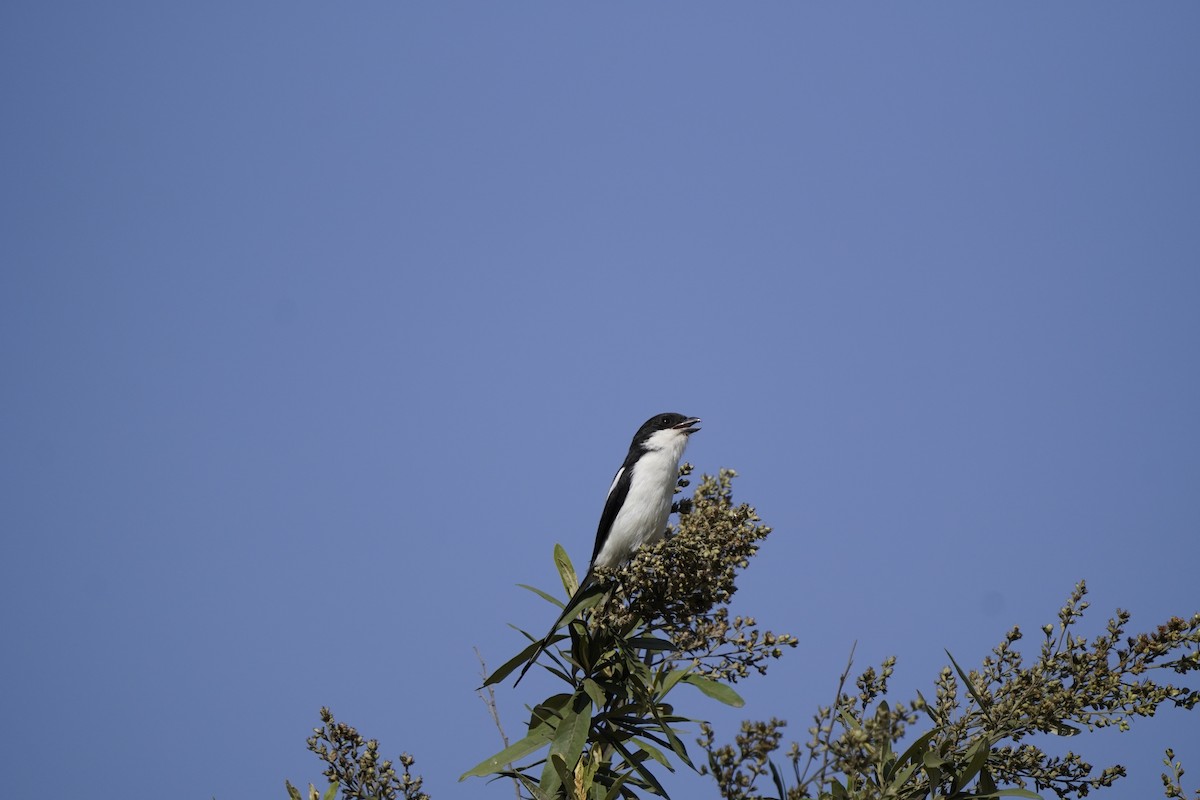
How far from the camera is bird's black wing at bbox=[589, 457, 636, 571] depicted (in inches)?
269

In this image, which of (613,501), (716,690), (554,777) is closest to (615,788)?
(554,777)

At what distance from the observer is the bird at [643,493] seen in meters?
6.60

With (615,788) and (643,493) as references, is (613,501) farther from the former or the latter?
(615,788)

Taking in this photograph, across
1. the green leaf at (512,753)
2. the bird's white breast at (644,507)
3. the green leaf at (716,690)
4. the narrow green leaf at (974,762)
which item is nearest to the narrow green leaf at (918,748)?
the narrow green leaf at (974,762)

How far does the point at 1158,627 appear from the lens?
12.5 ft

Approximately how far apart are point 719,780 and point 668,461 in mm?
3649

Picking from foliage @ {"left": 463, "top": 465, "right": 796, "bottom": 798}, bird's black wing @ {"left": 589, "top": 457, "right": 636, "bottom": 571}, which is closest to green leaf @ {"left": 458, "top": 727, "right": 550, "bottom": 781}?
foliage @ {"left": 463, "top": 465, "right": 796, "bottom": 798}

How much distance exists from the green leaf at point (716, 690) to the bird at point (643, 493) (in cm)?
186

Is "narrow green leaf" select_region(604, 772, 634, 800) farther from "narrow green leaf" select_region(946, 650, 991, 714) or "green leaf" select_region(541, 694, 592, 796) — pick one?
"narrow green leaf" select_region(946, 650, 991, 714)

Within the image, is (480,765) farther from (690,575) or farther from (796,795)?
(796,795)

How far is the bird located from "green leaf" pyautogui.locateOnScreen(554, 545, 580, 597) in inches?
32.2

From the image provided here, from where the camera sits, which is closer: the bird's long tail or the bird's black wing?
the bird's long tail

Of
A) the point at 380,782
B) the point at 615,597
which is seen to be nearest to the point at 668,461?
the point at 615,597

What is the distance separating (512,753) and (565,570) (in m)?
1.20
